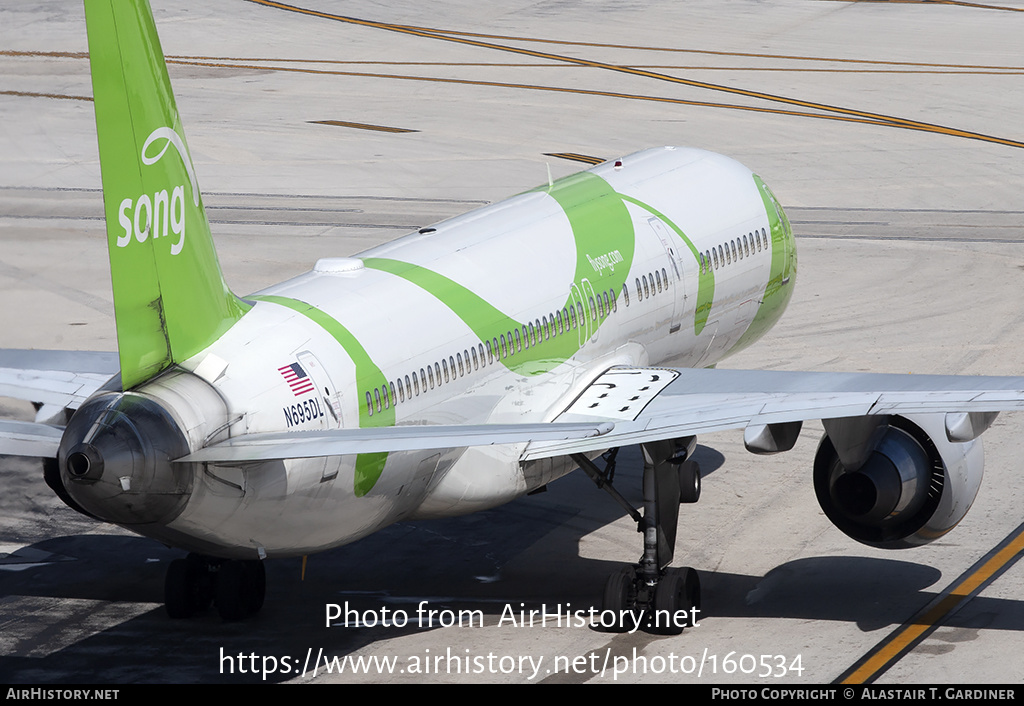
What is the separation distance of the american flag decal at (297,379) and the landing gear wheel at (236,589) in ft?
14.2

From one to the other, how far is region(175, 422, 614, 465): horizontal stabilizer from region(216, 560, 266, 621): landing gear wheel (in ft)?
15.7

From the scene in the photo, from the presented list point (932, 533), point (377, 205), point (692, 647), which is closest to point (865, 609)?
point (932, 533)

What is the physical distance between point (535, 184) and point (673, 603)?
29617 millimetres

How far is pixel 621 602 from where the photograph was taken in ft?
72.4

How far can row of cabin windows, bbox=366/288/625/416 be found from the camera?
20328 mm

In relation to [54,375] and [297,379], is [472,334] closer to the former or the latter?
[297,379]

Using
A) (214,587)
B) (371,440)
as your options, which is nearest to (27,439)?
(371,440)

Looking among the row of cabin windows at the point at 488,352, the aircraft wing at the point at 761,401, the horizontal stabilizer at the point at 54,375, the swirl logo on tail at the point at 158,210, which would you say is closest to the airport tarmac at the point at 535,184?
Result: the aircraft wing at the point at 761,401

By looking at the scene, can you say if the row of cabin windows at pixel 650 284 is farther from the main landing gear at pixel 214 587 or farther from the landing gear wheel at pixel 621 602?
the main landing gear at pixel 214 587

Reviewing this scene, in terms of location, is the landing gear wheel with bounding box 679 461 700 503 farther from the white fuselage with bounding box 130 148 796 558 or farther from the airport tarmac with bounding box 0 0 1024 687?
the white fuselage with bounding box 130 148 796 558

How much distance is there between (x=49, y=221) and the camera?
47.1 metres

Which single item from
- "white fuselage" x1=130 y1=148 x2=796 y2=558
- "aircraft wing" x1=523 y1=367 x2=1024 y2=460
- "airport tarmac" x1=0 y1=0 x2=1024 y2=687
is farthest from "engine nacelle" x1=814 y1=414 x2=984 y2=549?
"white fuselage" x1=130 y1=148 x2=796 y2=558
